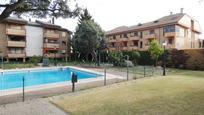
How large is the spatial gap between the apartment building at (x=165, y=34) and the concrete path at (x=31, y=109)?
26.7 meters

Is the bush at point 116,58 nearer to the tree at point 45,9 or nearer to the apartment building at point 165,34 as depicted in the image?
the apartment building at point 165,34

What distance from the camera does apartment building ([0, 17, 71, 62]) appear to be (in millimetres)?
36500

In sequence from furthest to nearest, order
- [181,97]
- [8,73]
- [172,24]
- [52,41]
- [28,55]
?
[52,41], [28,55], [172,24], [8,73], [181,97]

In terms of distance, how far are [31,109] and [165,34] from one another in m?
34.7

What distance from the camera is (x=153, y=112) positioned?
7.32 meters

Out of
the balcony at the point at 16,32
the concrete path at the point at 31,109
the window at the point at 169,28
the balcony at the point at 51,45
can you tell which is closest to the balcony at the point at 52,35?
the balcony at the point at 51,45

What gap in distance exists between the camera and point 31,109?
27.3 feet

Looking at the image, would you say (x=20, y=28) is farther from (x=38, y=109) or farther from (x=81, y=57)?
(x=38, y=109)

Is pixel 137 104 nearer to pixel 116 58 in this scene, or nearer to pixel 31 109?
pixel 31 109

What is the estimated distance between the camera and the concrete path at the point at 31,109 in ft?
25.5

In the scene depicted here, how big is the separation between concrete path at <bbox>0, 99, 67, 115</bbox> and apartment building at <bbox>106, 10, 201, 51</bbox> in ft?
87.6

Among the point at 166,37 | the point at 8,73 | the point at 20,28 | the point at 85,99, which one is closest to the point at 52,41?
the point at 20,28

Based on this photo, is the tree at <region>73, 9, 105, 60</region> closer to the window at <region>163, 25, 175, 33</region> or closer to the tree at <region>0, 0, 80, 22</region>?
the window at <region>163, 25, 175, 33</region>

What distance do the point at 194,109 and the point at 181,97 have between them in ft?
6.44
